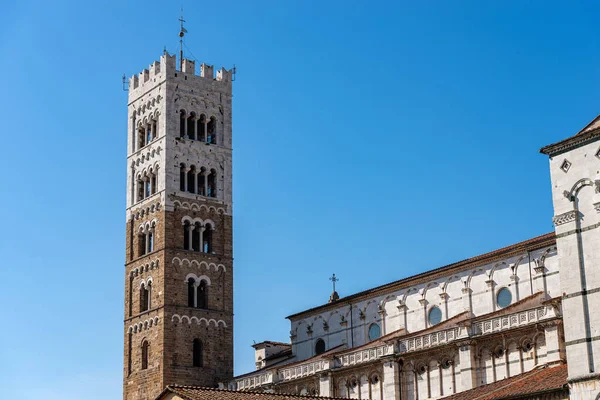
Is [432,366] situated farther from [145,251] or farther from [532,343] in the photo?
[145,251]

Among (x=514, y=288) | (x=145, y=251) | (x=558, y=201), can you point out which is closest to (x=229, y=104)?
(x=145, y=251)

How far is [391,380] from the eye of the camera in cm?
4694

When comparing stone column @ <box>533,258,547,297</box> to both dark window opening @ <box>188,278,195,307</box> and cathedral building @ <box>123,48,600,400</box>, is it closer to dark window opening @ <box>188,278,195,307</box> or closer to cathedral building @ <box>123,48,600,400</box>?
cathedral building @ <box>123,48,600,400</box>

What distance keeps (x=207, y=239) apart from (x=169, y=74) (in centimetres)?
1006

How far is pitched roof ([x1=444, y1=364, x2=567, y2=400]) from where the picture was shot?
31.6 meters

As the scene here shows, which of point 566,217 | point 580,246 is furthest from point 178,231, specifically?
point 580,246

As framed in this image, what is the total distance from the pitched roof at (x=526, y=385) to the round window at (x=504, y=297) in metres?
9.14

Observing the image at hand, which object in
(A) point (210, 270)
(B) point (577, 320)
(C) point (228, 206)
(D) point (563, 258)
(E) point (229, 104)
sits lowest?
(B) point (577, 320)

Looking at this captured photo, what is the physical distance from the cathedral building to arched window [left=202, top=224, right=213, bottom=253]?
11 cm

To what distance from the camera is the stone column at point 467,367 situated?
4324 cm

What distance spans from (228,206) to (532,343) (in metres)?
26.5

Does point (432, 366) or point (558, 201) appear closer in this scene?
point (558, 201)

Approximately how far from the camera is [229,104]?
214 ft

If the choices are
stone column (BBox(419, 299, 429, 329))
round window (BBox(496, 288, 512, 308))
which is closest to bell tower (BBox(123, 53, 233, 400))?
stone column (BBox(419, 299, 429, 329))
